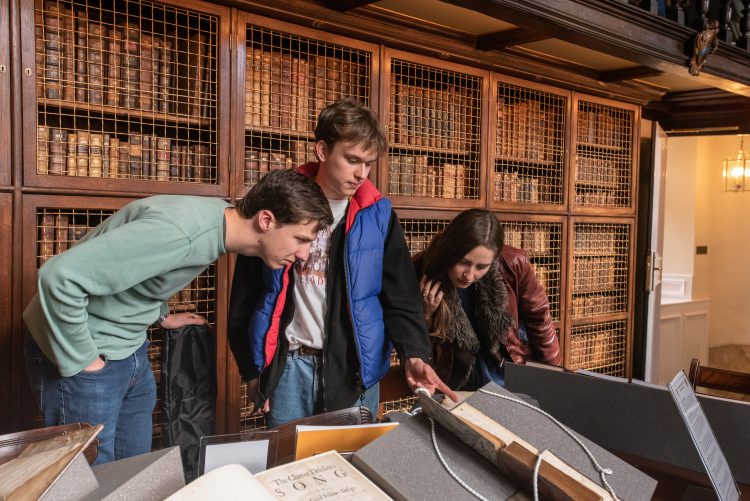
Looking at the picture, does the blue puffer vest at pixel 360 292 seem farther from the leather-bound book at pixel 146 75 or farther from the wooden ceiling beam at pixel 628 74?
the wooden ceiling beam at pixel 628 74

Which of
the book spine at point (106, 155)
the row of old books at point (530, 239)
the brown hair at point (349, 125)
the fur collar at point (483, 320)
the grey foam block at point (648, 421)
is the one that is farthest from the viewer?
the row of old books at point (530, 239)

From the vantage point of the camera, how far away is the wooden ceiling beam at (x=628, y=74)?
3883 mm

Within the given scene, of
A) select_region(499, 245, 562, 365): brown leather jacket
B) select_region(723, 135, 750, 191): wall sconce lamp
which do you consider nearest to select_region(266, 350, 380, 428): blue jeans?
select_region(499, 245, 562, 365): brown leather jacket

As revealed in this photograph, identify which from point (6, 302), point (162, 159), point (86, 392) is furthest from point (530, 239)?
point (86, 392)

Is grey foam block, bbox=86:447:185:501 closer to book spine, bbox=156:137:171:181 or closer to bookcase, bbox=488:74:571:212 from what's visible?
book spine, bbox=156:137:171:181

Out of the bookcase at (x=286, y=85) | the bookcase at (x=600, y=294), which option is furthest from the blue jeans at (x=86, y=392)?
the bookcase at (x=600, y=294)

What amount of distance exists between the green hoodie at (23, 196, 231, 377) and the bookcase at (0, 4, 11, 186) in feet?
2.91

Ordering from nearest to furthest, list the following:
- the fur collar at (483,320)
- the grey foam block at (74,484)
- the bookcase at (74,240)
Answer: the grey foam block at (74,484) < the fur collar at (483,320) < the bookcase at (74,240)

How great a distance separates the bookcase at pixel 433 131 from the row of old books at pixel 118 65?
0.93 metres

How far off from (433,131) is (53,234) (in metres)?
1.97

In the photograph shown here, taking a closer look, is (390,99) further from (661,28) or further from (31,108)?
(31,108)

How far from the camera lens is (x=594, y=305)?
4.36 metres

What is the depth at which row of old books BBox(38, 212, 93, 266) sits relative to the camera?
2312 mm

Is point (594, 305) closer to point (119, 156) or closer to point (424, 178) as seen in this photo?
point (424, 178)
